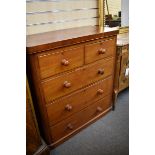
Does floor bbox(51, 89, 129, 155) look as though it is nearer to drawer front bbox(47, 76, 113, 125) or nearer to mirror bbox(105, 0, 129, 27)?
drawer front bbox(47, 76, 113, 125)

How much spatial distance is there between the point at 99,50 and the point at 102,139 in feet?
2.94

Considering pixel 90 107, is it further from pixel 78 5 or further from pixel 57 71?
pixel 78 5

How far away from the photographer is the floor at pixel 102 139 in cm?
166

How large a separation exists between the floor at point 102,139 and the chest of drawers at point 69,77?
0.24 ft

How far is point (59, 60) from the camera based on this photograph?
141 centimetres

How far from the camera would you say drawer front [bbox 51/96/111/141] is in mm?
1664

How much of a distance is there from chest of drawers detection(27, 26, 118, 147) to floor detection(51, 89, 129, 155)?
74 millimetres

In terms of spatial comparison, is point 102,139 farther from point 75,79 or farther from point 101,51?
point 101,51

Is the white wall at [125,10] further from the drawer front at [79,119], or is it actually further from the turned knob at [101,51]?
the drawer front at [79,119]

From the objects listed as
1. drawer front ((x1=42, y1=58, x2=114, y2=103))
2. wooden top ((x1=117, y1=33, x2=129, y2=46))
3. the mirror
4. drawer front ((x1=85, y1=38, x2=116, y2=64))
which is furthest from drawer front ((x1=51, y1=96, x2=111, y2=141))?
the mirror

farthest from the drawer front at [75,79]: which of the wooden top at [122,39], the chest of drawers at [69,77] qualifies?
the wooden top at [122,39]

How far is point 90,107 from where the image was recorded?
190cm
